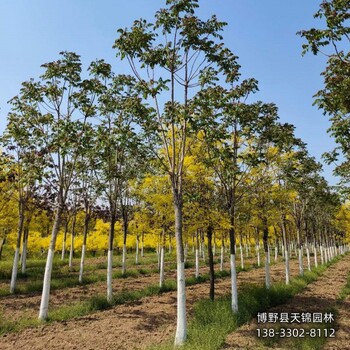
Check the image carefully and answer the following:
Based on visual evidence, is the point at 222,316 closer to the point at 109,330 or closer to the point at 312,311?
the point at 109,330

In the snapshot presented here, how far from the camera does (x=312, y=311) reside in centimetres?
1227

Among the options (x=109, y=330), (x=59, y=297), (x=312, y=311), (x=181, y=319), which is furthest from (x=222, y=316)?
(x=59, y=297)

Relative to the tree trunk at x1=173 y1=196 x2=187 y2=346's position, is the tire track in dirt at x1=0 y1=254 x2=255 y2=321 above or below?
below

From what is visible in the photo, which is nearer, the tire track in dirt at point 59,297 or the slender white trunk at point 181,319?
the slender white trunk at point 181,319

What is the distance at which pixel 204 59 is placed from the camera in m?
10.8

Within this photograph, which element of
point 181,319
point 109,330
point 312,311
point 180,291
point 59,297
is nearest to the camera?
point 181,319

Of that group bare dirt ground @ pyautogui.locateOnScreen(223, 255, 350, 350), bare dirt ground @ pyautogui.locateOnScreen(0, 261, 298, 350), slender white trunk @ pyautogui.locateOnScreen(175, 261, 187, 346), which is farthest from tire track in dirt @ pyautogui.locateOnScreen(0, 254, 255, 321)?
bare dirt ground @ pyautogui.locateOnScreen(223, 255, 350, 350)

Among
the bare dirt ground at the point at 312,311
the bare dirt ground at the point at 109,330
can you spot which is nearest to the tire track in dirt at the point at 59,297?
the bare dirt ground at the point at 109,330

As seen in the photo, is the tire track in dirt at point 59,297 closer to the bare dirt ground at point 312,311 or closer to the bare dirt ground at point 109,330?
the bare dirt ground at point 109,330

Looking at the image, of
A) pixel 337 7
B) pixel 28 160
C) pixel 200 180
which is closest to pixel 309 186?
pixel 200 180

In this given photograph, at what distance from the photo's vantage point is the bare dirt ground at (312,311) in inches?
341

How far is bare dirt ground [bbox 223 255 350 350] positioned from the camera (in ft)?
28.4

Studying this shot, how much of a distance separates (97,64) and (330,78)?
9.42 meters

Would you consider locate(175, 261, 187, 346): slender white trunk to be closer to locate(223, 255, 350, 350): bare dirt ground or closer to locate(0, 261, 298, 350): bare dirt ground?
locate(0, 261, 298, 350): bare dirt ground
